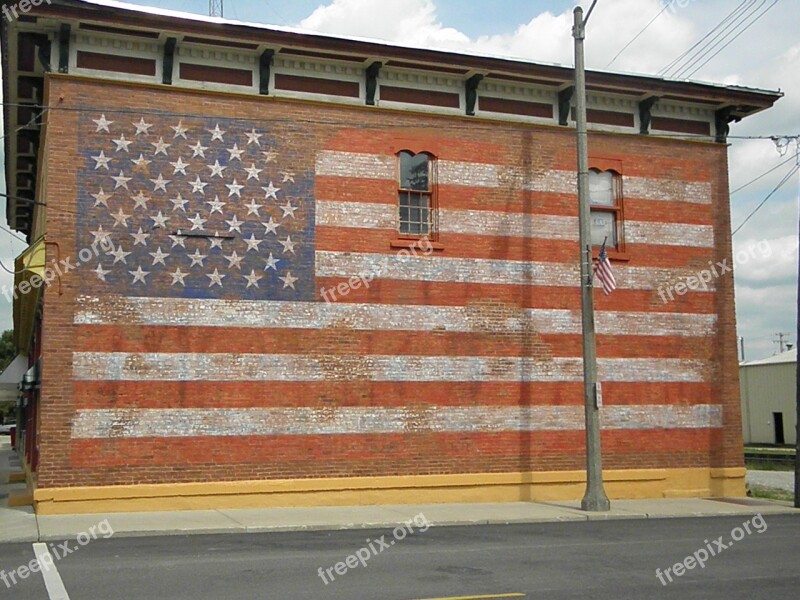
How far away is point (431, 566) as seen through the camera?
12.0 meters

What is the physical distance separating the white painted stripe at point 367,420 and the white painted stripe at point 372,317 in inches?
66.4

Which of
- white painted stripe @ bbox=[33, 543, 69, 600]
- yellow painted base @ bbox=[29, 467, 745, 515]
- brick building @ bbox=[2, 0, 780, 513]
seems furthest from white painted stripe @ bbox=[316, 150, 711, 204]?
white painted stripe @ bbox=[33, 543, 69, 600]

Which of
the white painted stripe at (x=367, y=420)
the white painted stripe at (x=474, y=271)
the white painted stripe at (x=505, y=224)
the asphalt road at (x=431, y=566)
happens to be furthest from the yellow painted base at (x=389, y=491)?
the white painted stripe at (x=505, y=224)

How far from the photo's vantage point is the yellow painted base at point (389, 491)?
688 inches

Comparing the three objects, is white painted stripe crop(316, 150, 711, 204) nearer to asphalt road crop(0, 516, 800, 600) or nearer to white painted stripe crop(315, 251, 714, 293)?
white painted stripe crop(315, 251, 714, 293)

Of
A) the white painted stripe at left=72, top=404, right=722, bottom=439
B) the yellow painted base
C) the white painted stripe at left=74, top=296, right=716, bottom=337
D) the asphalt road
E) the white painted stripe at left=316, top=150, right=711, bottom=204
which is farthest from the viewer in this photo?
the white painted stripe at left=316, top=150, right=711, bottom=204

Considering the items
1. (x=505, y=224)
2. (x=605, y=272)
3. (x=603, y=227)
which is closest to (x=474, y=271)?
(x=505, y=224)

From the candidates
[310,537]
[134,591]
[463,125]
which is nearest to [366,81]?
[463,125]

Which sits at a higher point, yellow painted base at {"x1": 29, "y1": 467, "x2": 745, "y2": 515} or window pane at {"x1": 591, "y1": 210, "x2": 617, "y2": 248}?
window pane at {"x1": 591, "y1": 210, "x2": 617, "y2": 248}

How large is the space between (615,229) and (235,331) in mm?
9294

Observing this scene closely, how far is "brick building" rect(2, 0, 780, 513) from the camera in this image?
1798cm

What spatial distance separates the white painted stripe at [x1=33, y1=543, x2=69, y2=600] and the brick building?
394 centimetres

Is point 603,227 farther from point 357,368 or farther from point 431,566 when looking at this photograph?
point 431,566

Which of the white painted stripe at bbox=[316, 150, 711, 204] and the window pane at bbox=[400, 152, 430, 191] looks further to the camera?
the window pane at bbox=[400, 152, 430, 191]
